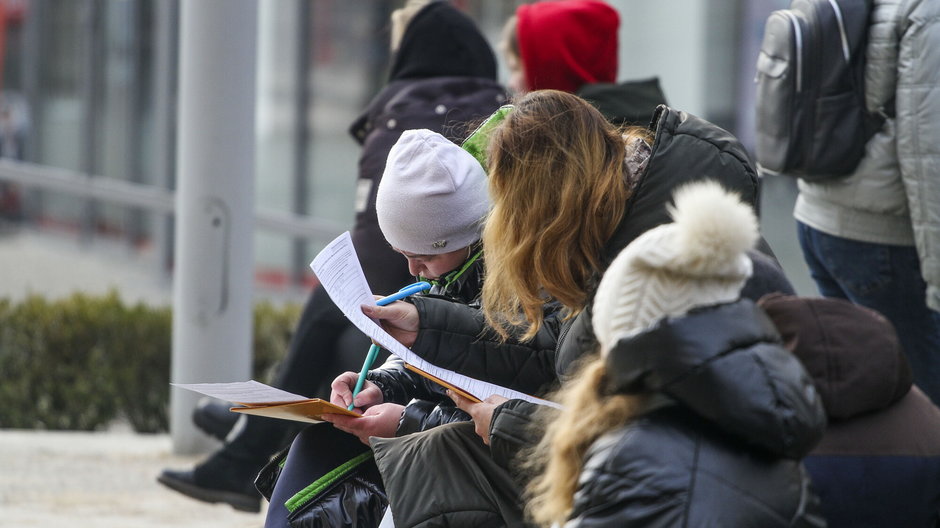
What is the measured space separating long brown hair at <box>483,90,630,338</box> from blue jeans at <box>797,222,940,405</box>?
1232mm

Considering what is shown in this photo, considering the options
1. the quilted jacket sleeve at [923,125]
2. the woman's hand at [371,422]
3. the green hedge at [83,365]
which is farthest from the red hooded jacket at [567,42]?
the green hedge at [83,365]

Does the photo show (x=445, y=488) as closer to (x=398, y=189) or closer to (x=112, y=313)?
(x=398, y=189)

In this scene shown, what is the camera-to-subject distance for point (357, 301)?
2461 millimetres

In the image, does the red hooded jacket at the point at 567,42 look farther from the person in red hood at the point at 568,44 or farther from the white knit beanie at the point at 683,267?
the white knit beanie at the point at 683,267

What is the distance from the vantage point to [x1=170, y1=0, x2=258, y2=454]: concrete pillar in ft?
16.6

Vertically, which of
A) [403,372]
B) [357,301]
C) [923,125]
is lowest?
[403,372]

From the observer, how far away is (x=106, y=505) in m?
4.38

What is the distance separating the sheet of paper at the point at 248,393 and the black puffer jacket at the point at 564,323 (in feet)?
0.97

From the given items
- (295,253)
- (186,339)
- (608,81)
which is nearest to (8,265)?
(295,253)

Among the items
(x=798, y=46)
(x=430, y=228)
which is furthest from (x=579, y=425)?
(x=798, y=46)

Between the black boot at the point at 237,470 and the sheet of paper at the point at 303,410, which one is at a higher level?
the sheet of paper at the point at 303,410

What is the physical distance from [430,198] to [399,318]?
0.28 m

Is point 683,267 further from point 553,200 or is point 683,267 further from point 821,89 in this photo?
point 821,89

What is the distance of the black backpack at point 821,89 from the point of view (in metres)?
3.11
